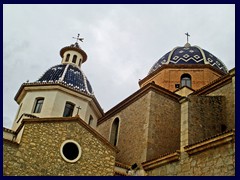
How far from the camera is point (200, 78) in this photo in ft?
58.9

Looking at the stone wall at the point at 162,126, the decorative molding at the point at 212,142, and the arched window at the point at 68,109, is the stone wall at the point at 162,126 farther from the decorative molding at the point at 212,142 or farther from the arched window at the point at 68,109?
the arched window at the point at 68,109

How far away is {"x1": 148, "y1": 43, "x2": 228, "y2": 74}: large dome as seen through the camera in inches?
754

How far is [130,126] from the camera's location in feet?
47.1

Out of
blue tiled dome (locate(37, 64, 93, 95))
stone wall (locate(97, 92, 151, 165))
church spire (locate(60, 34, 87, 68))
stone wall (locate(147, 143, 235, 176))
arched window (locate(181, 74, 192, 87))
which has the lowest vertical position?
stone wall (locate(147, 143, 235, 176))

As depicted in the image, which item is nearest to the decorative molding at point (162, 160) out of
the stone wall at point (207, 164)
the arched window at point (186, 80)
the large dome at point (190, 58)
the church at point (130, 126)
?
the church at point (130, 126)

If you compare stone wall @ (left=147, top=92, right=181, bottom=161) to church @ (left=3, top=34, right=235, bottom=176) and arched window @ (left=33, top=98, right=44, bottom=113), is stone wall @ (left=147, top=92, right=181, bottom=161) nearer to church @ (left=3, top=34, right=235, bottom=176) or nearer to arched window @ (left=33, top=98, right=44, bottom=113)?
church @ (left=3, top=34, right=235, bottom=176)

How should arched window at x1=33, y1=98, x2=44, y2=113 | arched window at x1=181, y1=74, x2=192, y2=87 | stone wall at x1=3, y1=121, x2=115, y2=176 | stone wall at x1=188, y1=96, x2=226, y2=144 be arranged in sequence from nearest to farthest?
stone wall at x1=3, y1=121, x2=115, y2=176 → stone wall at x1=188, y1=96, x2=226, y2=144 → arched window at x1=33, y1=98, x2=44, y2=113 → arched window at x1=181, y1=74, x2=192, y2=87

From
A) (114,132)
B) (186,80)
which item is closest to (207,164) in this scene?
(114,132)

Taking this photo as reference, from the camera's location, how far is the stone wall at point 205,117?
1064 cm

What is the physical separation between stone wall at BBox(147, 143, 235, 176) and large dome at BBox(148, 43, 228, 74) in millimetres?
10227

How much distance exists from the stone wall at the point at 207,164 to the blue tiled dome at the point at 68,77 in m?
7.37

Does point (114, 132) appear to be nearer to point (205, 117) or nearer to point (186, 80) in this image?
point (186, 80)

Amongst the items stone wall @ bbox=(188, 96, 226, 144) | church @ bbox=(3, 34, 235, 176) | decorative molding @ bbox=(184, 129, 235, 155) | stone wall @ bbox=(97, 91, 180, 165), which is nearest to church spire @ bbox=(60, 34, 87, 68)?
church @ bbox=(3, 34, 235, 176)

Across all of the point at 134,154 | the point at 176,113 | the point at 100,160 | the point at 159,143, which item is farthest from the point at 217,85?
the point at 100,160
